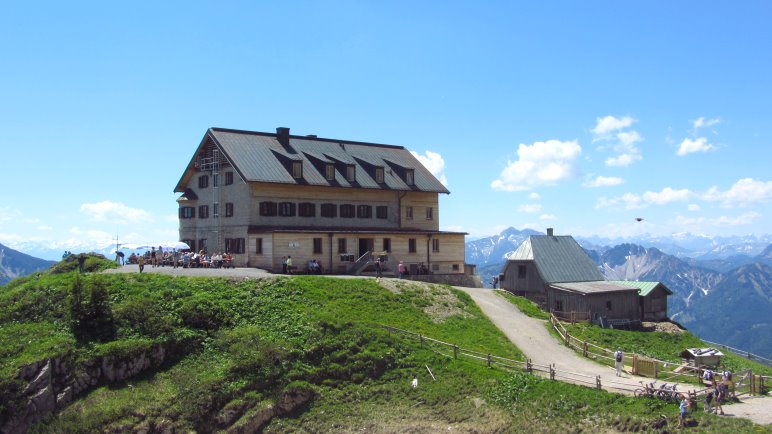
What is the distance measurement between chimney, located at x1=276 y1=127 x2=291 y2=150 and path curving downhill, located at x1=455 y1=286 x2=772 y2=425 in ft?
69.5

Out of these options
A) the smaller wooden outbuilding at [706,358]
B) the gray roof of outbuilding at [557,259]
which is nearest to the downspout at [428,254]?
the gray roof of outbuilding at [557,259]

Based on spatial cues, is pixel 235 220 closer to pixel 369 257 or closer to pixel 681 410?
pixel 369 257

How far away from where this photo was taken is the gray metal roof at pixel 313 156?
5609 centimetres

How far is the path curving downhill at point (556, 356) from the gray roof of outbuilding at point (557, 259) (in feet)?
19.9

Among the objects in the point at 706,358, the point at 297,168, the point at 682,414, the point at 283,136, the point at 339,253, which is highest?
the point at 283,136

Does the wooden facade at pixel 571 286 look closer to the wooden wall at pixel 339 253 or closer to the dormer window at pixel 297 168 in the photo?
the wooden wall at pixel 339 253

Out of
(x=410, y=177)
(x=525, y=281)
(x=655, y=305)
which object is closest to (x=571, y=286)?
(x=525, y=281)

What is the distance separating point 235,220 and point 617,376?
1279 inches

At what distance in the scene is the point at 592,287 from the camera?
5631 centimetres

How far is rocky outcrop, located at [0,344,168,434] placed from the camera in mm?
31016

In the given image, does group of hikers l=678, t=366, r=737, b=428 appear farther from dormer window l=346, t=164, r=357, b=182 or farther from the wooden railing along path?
dormer window l=346, t=164, r=357, b=182

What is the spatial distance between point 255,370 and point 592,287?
3204 centimetres

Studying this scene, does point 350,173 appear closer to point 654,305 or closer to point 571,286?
point 571,286

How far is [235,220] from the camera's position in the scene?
56156mm
